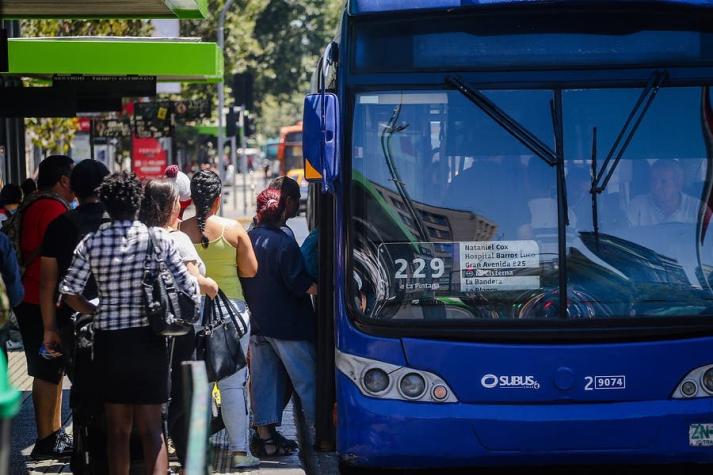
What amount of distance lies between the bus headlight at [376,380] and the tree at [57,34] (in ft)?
49.2

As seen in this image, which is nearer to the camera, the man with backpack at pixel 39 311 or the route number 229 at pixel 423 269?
the route number 229 at pixel 423 269

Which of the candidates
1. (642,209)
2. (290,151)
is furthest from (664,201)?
(290,151)

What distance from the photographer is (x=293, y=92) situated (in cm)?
5769

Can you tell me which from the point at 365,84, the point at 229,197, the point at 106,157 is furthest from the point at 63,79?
the point at 229,197

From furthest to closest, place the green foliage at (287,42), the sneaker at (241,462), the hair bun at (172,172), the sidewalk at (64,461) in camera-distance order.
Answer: the green foliage at (287,42) → the hair bun at (172,172) → the sidewalk at (64,461) → the sneaker at (241,462)

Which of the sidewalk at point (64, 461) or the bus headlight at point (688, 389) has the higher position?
the bus headlight at point (688, 389)

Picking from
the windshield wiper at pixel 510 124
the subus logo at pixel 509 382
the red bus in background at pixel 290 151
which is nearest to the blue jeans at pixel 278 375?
the subus logo at pixel 509 382

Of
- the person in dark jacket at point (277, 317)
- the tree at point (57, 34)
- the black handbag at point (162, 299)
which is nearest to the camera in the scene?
the black handbag at point (162, 299)

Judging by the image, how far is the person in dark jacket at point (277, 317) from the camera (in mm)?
7461

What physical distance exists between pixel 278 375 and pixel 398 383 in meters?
1.61

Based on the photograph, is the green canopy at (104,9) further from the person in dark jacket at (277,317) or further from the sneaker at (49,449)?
the sneaker at (49,449)

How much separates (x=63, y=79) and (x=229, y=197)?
4112 centimetres

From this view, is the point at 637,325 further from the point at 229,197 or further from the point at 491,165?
the point at 229,197

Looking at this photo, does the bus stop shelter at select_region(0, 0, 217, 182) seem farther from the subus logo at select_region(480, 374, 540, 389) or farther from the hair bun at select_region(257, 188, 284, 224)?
the subus logo at select_region(480, 374, 540, 389)
